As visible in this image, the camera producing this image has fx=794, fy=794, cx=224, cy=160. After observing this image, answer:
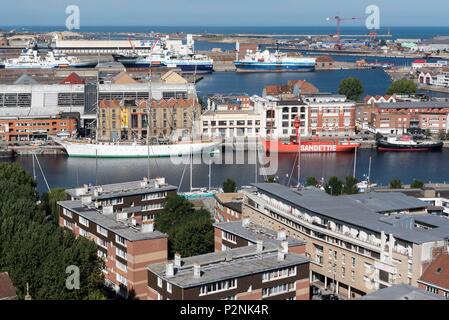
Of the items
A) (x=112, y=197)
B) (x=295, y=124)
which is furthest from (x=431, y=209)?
(x=295, y=124)

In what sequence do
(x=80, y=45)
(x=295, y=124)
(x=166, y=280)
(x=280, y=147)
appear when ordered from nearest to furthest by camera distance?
(x=166, y=280), (x=280, y=147), (x=295, y=124), (x=80, y=45)

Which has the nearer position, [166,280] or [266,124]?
[166,280]

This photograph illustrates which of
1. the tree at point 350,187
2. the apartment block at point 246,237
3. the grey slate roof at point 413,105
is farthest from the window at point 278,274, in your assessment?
the grey slate roof at point 413,105

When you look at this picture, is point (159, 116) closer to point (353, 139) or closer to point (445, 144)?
point (353, 139)

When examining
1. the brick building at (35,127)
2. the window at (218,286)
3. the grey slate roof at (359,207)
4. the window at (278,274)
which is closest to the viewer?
the window at (218,286)

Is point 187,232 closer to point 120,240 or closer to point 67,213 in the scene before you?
point 120,240

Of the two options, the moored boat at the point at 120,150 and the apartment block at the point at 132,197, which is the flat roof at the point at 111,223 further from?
the moored boat at the point at 120,150

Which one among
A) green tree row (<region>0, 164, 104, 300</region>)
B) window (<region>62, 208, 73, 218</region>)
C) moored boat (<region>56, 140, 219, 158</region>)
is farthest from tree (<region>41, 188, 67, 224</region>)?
moored boat (<region>56, 140, 219, 158</region>)

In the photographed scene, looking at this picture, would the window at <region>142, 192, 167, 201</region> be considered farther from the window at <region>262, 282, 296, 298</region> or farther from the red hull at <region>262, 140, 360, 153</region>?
the red hull at <region>262, 140, 360, 153</region>
